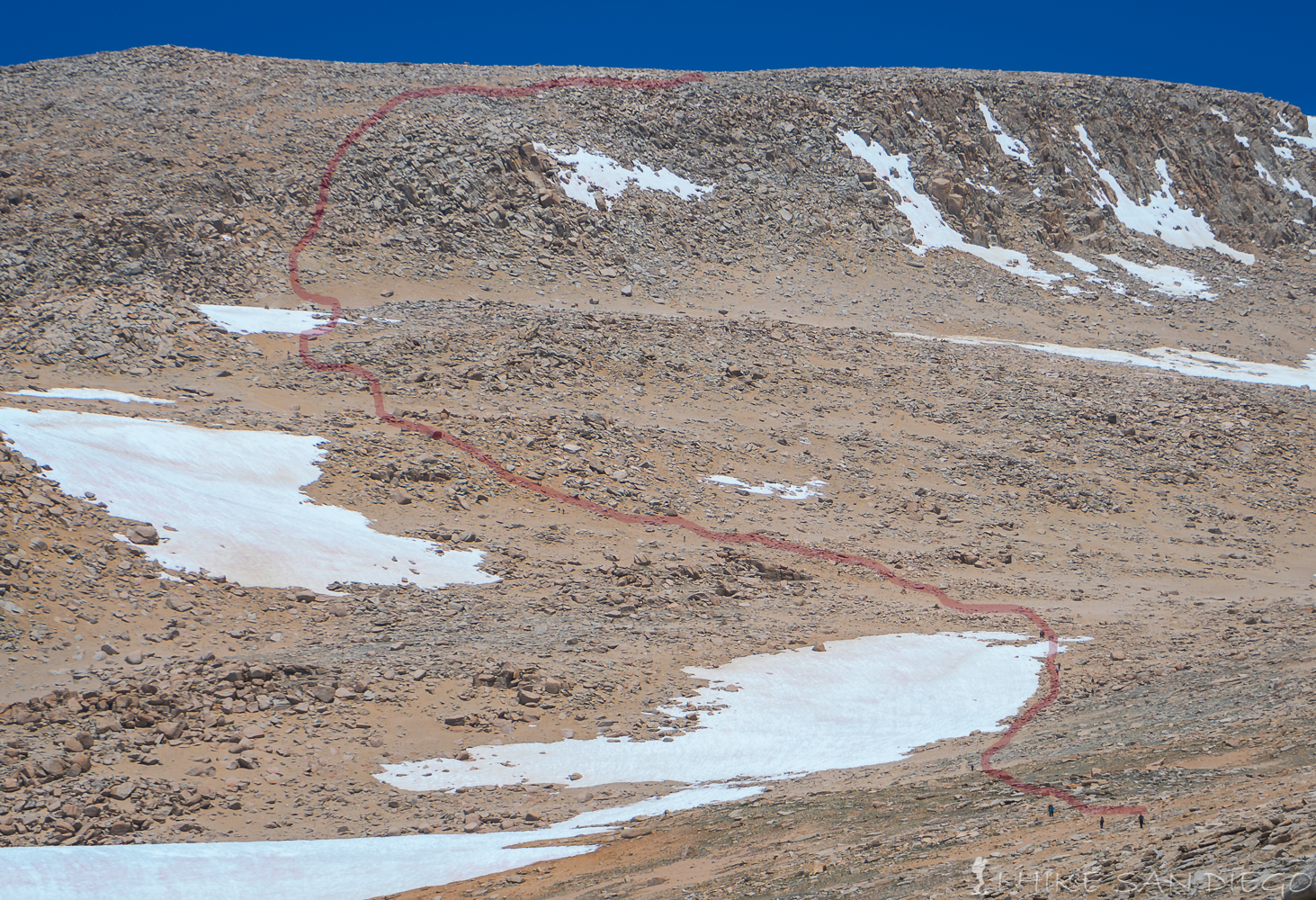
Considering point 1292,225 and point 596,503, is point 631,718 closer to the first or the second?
point 596,503

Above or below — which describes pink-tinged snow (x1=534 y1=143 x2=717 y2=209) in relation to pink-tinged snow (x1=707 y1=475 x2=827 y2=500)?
above

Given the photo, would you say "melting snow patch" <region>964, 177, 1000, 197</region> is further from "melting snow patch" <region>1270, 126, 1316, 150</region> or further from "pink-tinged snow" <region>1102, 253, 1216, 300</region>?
"melting snow patch" <region>1270, 126, 1316, 150</region>

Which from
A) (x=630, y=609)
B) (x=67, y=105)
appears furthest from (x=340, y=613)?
(x=67, y=105)

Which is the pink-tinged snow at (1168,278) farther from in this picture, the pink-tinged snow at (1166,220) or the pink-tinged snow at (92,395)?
the pink-tinged snow at (92,395)

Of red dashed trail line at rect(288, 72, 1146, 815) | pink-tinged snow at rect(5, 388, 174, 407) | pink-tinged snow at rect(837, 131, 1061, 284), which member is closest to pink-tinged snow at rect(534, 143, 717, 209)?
red dashed trail line at rect(288, 72, 1146, 815)

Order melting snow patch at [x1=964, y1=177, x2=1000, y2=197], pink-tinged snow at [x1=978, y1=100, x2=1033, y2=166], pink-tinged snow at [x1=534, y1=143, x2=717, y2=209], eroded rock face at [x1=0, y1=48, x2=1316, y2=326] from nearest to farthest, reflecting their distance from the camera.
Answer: eroded rock face at [x1=0, y1=48, x2=1316, y2=326], pink-tinged snow at [x1=534, y1=143, x2=717, y2=209], melting snow patch at [x1=964, y1=177, x2=1000, y2=197], pink-tinged snow at [x1=978, y1=100, x2=1033, y2=166]

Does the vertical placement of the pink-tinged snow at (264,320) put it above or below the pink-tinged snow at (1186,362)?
below

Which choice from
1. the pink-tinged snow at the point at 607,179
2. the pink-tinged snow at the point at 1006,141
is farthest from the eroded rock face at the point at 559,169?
the pink-tinged snow at the point at 607,179
